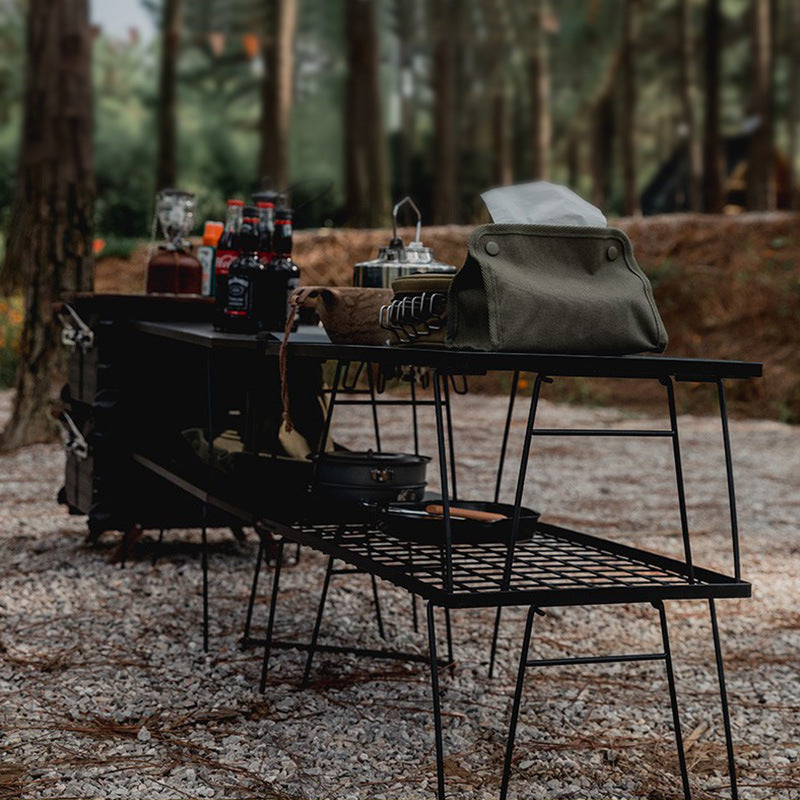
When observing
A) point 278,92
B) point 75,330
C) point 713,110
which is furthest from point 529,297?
point 713,110

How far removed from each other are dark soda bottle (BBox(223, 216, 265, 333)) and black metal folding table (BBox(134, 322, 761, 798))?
48 centimetres

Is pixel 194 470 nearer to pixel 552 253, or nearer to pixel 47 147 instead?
pixel 552 253

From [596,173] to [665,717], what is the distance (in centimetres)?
3298

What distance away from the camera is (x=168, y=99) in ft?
75.4

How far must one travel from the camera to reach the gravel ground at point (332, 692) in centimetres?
272

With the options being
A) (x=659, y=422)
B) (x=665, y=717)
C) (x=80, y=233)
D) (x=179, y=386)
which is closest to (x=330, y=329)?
(x=665, y=717)

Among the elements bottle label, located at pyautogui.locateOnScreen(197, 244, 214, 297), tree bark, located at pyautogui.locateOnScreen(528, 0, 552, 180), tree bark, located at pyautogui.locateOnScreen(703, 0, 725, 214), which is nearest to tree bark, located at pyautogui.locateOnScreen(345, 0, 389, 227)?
tree bark, located at pyautogui.locateOnScreen(703, 0, 725, 214)

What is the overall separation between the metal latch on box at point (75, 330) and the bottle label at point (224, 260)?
1163mm

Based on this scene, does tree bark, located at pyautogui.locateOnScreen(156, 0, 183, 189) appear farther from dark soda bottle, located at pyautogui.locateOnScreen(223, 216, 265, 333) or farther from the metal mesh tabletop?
the metal mesh tabletop

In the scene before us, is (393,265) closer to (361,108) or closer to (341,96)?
(361,108)

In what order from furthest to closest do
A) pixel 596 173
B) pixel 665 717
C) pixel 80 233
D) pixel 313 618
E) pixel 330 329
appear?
1. pixel 596 173
2. pixel 80 233
3. pixel 313 618
4. pixel 665 717
5. pixel 330 329

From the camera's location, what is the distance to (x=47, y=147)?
765 cm

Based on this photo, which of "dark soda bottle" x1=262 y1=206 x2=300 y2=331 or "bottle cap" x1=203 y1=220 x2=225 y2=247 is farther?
"bottle cap" x1=203 y1=220 x2=225 y2=247

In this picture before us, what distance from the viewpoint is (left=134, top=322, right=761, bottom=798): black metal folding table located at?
2.34 meters
